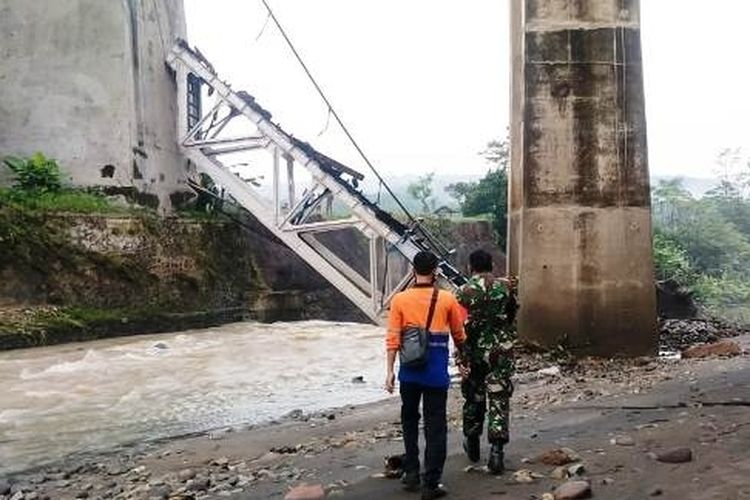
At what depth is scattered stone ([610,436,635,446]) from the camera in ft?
20.6

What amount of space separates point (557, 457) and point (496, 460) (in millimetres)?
418

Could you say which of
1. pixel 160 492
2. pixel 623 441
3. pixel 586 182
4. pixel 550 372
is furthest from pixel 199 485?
pixel 586 182

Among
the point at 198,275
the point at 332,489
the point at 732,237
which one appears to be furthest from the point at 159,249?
the point at 732,237

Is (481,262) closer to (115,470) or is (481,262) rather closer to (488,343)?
(488,343)

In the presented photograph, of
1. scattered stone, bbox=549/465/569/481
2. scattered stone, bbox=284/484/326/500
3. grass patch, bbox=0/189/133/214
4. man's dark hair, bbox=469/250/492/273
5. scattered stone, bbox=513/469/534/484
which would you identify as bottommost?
scattered stone, bbox=284/484/326/500

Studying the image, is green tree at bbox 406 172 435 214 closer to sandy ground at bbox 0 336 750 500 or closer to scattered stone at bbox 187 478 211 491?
sandy ground at bbox 0 336 750 500

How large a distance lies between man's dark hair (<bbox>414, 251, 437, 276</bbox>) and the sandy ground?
1337 millimetres

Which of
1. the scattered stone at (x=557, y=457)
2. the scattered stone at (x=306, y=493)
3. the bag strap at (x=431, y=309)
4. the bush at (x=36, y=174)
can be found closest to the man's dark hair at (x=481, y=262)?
the bag strap at (x=431, y=309)

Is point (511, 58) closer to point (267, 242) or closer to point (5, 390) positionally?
point (5, 390)

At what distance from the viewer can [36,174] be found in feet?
66.3

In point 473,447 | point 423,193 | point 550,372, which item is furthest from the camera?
point 423,193

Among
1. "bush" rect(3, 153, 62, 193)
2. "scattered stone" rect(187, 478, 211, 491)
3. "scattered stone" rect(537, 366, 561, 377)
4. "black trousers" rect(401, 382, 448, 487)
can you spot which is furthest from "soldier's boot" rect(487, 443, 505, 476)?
"bush" rect(3, 153, 62, 193)

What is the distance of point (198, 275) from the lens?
2147 centimetres

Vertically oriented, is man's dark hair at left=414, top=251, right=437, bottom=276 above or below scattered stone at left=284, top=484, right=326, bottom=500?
above
